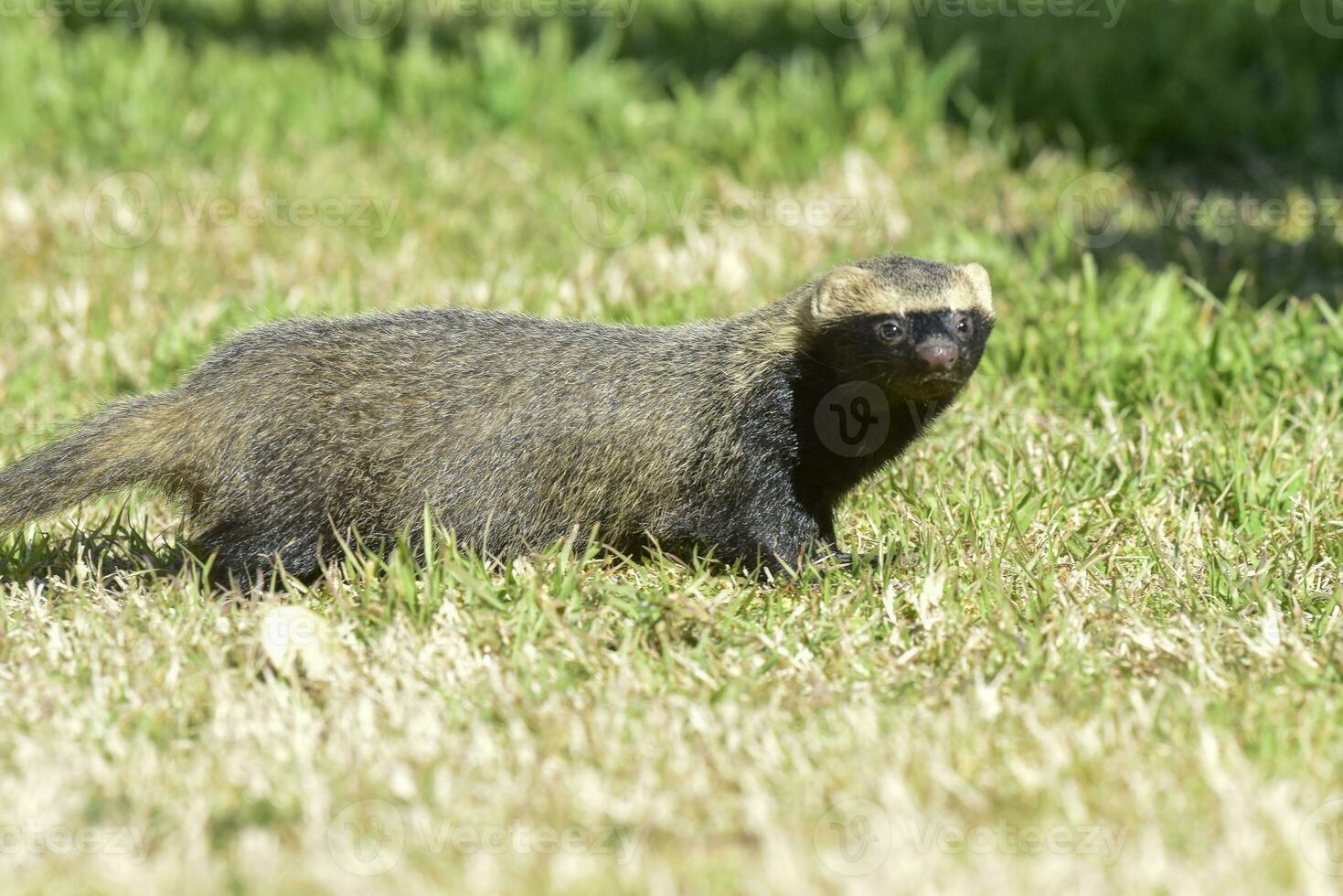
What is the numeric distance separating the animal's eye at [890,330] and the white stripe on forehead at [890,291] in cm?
3

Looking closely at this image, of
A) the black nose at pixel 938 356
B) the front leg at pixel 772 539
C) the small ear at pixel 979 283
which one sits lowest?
the front leg at pixel 772 539

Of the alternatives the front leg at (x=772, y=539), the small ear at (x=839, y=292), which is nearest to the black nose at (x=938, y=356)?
the small ear at (x=839, y=292)

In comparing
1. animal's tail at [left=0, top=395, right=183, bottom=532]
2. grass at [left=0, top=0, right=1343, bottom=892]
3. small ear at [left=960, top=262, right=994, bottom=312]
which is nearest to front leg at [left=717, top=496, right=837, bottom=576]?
grass at [left=0, top=0, right=1343, bottom=892]

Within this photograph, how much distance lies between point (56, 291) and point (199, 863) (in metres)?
4.29

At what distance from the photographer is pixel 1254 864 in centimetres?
268

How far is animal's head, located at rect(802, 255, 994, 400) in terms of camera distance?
4.24 meters

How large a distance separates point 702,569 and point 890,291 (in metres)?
0.90

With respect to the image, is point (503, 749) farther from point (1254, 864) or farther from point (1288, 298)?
point (1288, 298)

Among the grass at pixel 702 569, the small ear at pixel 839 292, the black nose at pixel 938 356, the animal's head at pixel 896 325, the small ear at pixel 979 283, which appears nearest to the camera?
the grass at pixel 702 569

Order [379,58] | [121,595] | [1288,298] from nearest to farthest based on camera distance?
[121,595] < [1288,298] < [379,58]

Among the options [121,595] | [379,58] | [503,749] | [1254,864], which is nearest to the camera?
[1254,864]

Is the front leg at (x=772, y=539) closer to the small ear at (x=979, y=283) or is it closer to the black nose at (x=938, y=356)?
the black nose at (x=938, y=356)

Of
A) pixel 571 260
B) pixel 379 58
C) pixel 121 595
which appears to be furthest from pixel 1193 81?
pixel 121 595

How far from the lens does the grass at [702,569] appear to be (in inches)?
114
